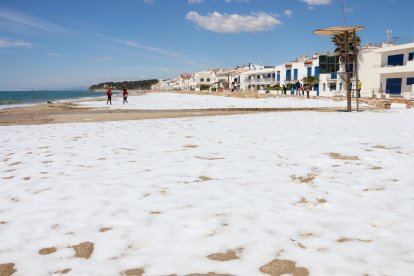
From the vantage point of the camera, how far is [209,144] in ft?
27.8

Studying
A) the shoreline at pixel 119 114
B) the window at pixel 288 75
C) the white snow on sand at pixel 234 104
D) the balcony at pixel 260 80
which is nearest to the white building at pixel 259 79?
the balcony at pixel 260 80

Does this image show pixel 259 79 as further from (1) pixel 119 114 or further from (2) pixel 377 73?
(1) pixel 119 114

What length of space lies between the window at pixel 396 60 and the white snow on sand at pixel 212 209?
40.4 meters

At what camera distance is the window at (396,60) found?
4034cm

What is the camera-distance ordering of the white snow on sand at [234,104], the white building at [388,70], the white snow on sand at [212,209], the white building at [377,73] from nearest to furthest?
1. the white snow on sand at [212,209]
2. the white snow on sand at [234,104]
3. the white building at [388,70]
4. the white building at [377,73]

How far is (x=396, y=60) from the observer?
135 ft

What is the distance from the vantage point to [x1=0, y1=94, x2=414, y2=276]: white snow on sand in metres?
2.90

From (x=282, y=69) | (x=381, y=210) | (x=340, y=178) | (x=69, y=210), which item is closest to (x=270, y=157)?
(x=340, y=178)

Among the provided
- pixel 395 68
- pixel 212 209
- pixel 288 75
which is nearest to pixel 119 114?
pixel 212 209

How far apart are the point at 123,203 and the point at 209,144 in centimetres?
444

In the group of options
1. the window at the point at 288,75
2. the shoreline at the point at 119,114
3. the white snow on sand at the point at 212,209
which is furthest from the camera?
the window at the point at 288,75

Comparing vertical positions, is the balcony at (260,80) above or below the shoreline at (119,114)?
above

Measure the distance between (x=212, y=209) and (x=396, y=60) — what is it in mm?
46758

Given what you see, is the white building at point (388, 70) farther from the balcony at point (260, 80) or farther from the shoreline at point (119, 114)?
the balcony at point (260, 80)
